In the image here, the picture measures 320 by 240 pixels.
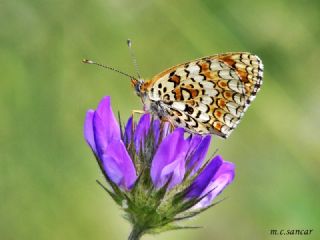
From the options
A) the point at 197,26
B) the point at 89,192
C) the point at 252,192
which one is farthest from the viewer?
the point at 252,192

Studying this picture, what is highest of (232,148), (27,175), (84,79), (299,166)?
(84,79)

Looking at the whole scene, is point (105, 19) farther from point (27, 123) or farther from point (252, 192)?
point (252, 192)

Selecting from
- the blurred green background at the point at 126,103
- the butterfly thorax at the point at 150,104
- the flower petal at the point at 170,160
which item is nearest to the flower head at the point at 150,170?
the flower petal at the point at 170,160

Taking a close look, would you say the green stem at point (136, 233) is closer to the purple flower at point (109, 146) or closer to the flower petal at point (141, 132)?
the purple flower at point (109, 146)

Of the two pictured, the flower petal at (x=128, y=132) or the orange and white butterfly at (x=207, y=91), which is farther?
the orange and white butterfly at (x=207, y=91)

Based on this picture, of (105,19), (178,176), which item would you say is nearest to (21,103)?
(105,19)

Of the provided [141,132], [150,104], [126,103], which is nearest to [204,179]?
[141,132]

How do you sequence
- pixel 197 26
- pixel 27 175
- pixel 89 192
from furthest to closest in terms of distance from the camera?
pixel 197 26
pixel 89 192
pixel 27 175

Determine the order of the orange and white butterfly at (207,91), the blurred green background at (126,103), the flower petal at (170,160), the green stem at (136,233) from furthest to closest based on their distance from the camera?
1. the blurred green background at (126,103)
2. the orange and white butterfly at (207,91)
3. the flower petal at (170,160)
4. the green stem at (136,233)
